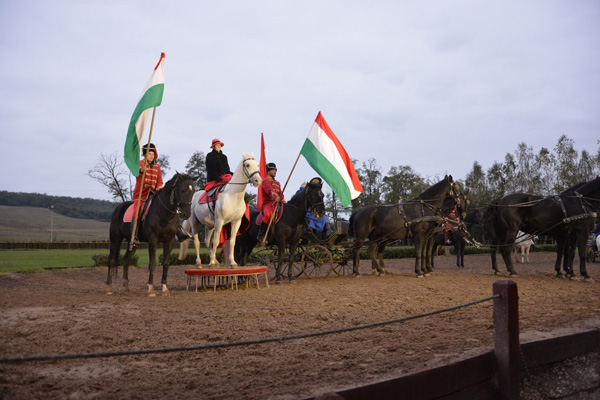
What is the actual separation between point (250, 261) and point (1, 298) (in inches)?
354

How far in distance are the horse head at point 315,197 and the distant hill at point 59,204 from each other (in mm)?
123591

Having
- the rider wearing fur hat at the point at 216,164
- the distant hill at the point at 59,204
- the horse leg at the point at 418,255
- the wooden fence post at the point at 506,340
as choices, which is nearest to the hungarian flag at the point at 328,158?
the rider wearing fur hat at the point at 216,164

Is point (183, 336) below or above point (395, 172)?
below

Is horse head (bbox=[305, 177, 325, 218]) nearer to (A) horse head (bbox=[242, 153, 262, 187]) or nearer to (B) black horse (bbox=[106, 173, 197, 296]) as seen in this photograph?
(A) horse head (bbox=[242, 153, 262, 187])

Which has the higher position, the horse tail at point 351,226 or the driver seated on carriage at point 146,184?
the driver seated on carriage at point 146,184

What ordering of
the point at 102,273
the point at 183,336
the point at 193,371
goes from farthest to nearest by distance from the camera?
the point at 102,273 → the point at 183,336 → the point at 193,371

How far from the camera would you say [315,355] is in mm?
5199

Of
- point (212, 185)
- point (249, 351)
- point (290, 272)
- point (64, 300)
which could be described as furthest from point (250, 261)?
point (249, 351)

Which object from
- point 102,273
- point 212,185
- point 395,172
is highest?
point 395,172

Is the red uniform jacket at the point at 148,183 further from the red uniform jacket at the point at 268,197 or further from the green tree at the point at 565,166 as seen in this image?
the green tree at the point at 565,166

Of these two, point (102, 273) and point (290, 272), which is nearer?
point (290, 272)

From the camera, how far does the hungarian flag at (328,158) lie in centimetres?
1255

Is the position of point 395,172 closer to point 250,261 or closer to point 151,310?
point 250,261

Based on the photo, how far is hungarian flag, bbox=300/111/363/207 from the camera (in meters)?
12.5
